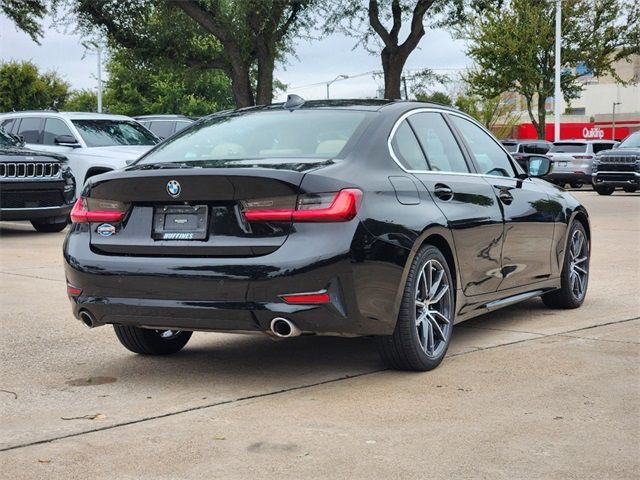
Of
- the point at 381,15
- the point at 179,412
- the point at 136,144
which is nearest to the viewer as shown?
the point at 179,412

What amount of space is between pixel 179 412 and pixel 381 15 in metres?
24.0

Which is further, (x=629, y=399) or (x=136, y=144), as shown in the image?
(x=136, y=144)

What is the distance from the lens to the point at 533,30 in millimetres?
48656

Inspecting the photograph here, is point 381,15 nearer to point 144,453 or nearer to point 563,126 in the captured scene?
point 144,453

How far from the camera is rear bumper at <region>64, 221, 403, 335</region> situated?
5531 mm

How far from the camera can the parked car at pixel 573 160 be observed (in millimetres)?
33062

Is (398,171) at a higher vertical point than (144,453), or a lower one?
higher

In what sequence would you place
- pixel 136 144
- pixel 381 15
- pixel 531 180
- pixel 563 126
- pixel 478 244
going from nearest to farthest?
pixel 478 244, pixel 531 180, pixel 136 144, pixel 381 15, pixel 563 126

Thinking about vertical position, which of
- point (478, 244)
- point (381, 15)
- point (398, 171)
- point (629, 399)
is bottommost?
point (629, 399)

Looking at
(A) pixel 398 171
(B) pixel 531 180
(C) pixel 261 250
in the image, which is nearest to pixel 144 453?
(C) pixel 261 250

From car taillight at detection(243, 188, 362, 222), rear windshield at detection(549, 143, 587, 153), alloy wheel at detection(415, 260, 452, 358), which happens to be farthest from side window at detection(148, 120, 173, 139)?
car taillight at detection(243, 188, 362, 222)

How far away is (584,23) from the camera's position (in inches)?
1940

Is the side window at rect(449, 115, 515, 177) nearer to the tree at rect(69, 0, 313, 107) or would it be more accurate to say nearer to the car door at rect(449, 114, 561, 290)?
the car door at rect(449, 114, 561, 290)

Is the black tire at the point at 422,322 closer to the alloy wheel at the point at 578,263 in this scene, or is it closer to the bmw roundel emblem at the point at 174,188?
the bmw roundel emblem at the point at 174,188
